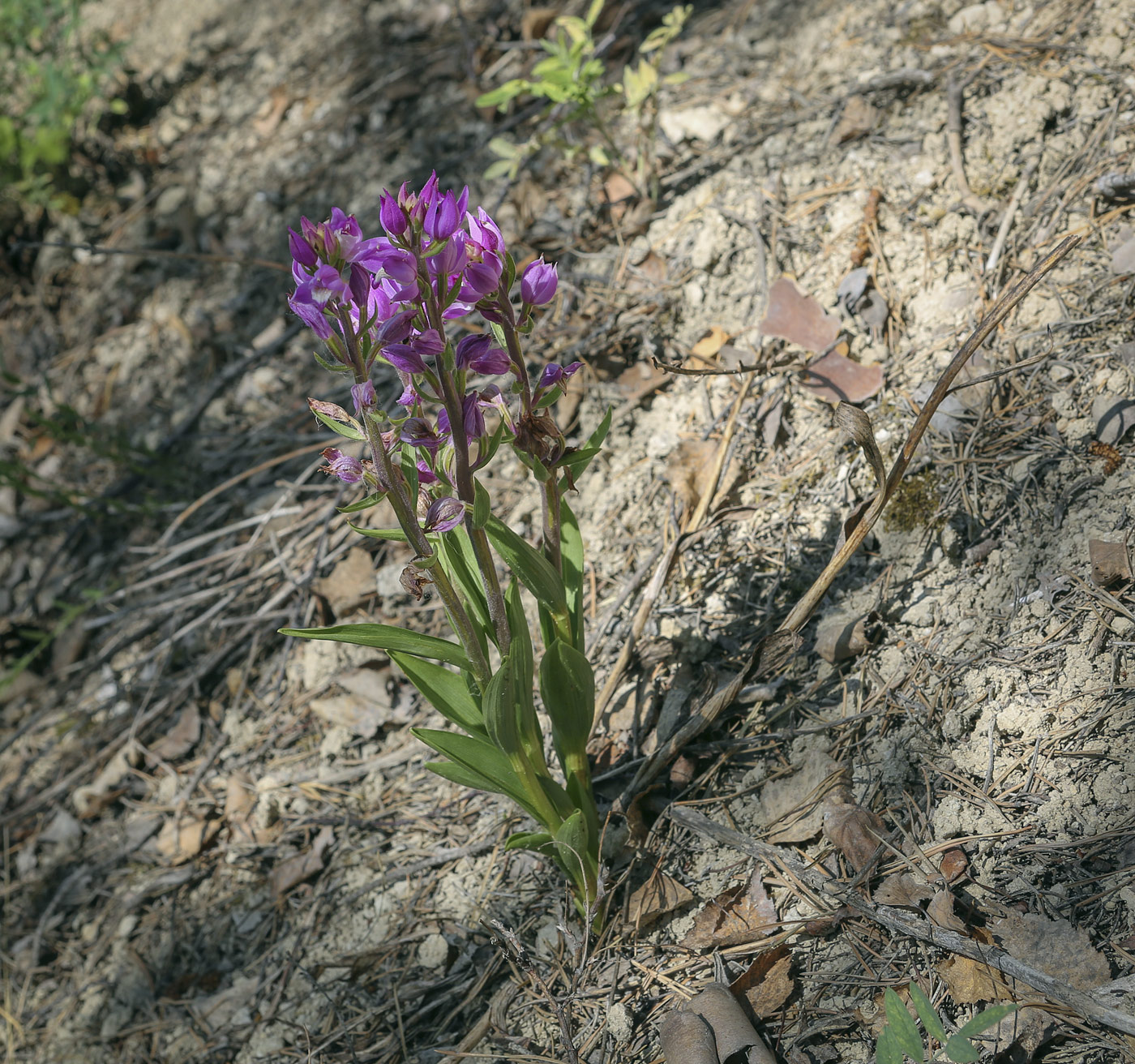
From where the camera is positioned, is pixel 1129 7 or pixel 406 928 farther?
pixel 1129 7

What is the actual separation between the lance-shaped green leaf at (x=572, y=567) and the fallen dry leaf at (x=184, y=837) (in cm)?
167

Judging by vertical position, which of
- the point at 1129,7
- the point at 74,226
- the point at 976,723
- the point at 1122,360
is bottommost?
the point at 976,723

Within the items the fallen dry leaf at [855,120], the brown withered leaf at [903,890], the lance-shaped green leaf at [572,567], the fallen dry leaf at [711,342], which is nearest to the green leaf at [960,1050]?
the brown withered leaf at [903,890]

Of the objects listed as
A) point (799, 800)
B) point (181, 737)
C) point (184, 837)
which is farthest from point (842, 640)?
point (181, 737)

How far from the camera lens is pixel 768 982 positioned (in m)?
1.65

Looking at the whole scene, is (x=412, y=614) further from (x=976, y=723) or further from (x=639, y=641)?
(x=976, y=723)

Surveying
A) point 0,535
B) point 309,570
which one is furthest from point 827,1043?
point 0,535

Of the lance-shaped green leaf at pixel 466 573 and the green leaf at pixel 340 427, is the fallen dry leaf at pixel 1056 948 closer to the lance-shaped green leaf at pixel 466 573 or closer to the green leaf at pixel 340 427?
the lance-shaped green leaf at pixel 466 573

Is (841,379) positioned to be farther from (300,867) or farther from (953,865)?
(300,867)

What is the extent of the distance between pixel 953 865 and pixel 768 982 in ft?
1.46

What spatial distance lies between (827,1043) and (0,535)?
4.24m

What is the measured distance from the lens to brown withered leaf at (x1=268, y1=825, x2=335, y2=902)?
A: 2438mm

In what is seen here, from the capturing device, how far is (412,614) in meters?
2.79

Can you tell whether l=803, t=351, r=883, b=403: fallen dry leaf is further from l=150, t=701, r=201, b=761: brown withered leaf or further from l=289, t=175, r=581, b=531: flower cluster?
l=150, t=701, r=201, b=761: brown withered leaf
